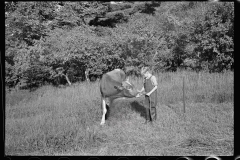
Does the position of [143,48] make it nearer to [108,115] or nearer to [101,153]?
[108,115]

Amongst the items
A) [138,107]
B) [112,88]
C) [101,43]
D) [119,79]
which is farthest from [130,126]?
[101,43]

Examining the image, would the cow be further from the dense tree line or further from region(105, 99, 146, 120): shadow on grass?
the dense tree line

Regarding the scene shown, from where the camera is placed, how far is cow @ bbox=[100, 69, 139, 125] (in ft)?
18.7

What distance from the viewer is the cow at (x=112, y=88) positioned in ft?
18.7

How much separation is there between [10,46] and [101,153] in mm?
9536

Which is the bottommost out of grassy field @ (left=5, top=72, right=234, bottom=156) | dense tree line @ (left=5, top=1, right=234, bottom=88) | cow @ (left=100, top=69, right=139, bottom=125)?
grassy field @ (left=5, top=72, right=234, bottom=156)

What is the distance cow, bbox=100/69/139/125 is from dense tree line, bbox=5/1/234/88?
5833 millimetres

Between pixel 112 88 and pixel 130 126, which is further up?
pixel 112 88

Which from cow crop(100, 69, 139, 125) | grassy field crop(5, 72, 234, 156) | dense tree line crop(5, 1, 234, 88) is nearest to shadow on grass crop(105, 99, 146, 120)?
grassy field crop(5, 72, 234, 156)

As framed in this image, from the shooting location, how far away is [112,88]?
5.74 m

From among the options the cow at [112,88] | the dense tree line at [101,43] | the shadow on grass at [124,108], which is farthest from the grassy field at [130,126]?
the dense tree line at [101,43]

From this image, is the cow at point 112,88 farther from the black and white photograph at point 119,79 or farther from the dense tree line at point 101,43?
the dense tree line at point 101,43

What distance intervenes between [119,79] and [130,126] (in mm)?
1203

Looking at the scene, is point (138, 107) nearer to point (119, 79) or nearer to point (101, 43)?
point (119, 79)
